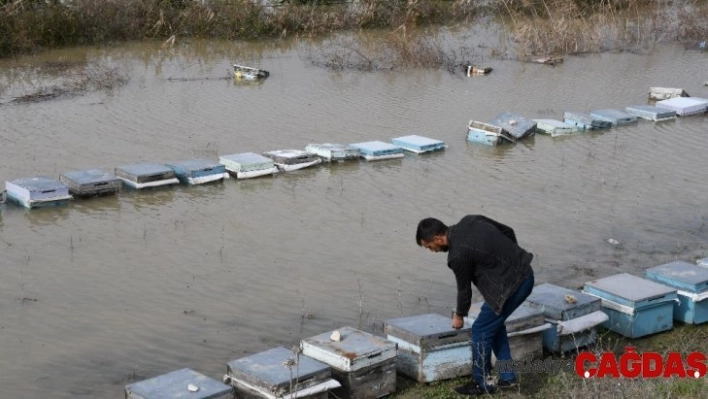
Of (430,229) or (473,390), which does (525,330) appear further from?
(430,229)

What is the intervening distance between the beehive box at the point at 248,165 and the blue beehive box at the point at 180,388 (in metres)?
6.36

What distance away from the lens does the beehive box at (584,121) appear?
1573 cm

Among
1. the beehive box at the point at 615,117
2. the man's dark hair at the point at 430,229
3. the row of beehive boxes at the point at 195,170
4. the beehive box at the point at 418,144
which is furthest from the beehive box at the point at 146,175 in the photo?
the beehive box at the point at 615,117

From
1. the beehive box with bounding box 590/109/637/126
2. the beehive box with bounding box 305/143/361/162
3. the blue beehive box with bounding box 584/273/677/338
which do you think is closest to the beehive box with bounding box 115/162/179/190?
the beehive box with bounding box 305/143/361/162

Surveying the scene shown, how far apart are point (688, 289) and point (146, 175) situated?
255 inches

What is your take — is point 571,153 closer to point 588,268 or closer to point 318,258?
point 588,268

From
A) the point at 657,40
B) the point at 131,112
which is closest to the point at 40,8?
the point at 131,112

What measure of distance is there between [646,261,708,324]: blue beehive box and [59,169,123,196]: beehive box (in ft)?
20.8

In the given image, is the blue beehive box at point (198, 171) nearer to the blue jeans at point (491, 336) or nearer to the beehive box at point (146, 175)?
the beehive box at point (146, 175)

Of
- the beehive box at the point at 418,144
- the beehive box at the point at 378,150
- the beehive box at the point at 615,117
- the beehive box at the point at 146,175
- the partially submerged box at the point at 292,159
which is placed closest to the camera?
the beehive box at the point at 146,175

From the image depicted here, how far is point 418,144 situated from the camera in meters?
14.0

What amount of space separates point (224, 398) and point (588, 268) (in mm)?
5012

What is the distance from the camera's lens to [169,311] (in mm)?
8664

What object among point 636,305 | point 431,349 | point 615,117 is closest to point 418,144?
point 615,117
